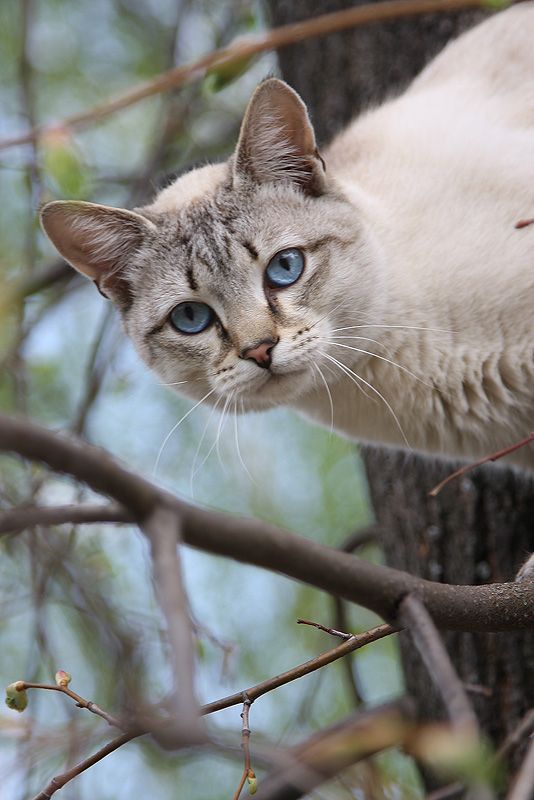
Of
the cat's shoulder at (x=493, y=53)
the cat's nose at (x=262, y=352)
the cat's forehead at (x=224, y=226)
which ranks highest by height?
the cat's shoulder at (x=493, y=53)

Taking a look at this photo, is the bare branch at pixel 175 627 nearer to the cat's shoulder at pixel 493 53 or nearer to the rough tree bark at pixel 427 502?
the rough tree bark at pixel 427 502

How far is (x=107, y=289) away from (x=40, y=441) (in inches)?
78.4

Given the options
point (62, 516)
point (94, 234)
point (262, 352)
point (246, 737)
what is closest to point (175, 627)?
point (62, 516)

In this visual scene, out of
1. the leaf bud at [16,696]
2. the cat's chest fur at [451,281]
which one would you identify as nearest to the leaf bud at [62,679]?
the leaf bud at [16,696]

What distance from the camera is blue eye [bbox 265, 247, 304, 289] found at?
283 centimetres

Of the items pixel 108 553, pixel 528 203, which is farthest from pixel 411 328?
pixel 108 553

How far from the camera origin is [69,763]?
1805mm

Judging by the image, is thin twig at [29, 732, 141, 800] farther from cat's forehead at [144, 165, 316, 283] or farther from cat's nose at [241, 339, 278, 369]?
cat's forehead at [144, 165, 316, 283]

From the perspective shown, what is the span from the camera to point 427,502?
349 cm

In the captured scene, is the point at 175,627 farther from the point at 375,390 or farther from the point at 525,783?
the point at 375,390

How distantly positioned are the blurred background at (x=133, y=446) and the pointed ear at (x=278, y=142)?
0.23 metres

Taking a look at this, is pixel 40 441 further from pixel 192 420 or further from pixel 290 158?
pixel 192 420

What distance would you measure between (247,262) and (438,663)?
171 centimetres

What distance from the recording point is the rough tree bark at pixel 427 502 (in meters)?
3.23
